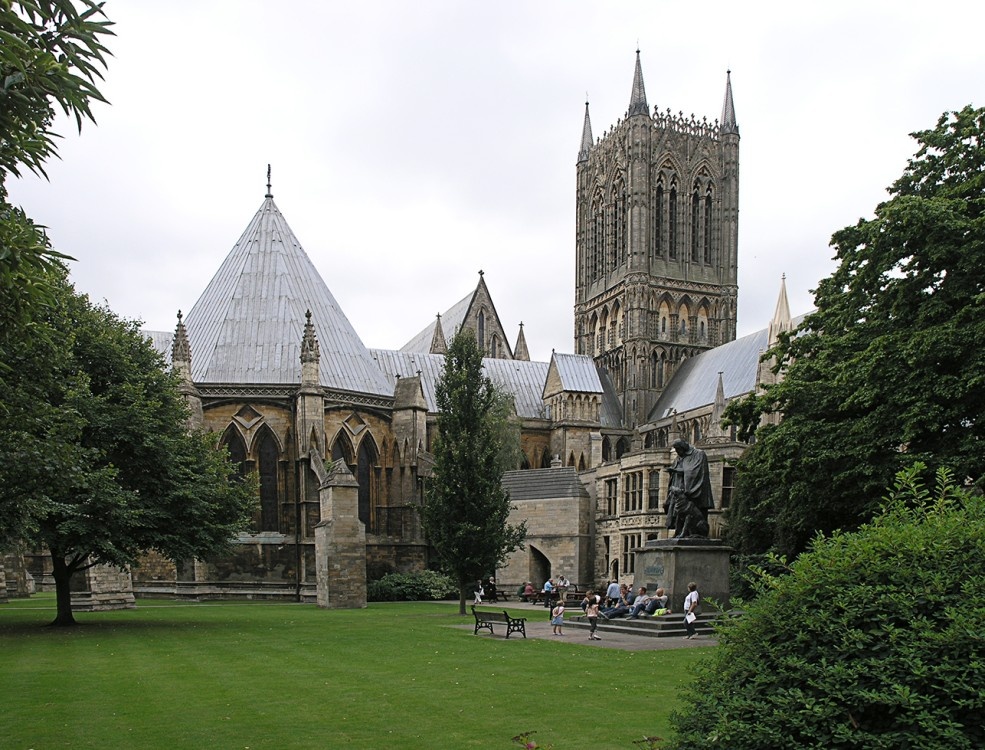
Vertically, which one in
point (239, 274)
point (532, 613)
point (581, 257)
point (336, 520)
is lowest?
point (532, 613)

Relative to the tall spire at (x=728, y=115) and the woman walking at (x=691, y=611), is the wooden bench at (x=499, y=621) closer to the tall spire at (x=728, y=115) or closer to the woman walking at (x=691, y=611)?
→ the woman walking at (x=691, y=611)

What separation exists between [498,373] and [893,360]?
5095cm

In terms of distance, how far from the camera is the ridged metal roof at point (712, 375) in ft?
217

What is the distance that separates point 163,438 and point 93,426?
1879 millimetres

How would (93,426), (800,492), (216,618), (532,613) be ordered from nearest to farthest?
(800,492) → (93,426) → (216,618) → (532,613)

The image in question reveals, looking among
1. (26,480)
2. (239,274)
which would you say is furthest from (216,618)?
(239,274)

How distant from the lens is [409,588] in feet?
154

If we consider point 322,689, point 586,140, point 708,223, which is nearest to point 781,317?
point 708,223

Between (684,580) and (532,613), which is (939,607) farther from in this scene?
(532,613)

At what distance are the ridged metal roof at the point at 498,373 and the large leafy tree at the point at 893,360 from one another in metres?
39.1

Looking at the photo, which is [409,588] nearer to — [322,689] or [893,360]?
[893,360]

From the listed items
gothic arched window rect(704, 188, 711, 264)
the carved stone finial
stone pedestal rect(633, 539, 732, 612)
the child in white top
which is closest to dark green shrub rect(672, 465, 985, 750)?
stone pedestal rect(633, 539, 732, 612)

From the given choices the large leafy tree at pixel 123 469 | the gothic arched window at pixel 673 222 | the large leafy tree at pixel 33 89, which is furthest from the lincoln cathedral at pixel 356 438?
the large leafy tree at pixel 33 89

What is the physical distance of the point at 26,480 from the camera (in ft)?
60.4
